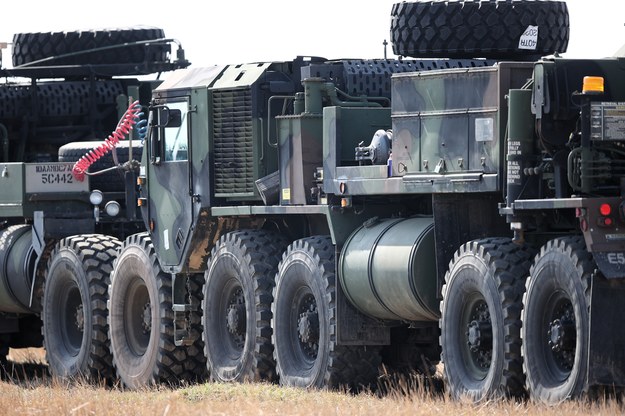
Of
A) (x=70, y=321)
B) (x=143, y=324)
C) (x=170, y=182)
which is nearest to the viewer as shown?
(x=170, y=182)

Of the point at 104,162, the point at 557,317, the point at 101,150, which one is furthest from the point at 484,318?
the point at 104,162

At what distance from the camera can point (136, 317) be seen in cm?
2064

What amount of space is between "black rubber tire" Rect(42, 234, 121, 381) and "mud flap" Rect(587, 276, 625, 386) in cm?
875

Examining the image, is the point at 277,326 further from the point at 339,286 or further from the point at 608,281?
the point at 608,281

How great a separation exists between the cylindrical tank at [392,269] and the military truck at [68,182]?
5.19m

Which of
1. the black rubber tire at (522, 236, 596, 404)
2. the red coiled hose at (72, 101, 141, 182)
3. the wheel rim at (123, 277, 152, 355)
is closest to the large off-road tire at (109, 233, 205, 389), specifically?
the wheel rim at (123, 277, 152, 355)

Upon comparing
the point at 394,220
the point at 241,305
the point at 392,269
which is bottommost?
the point at 241,305

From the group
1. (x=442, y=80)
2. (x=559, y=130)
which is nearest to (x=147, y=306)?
(x=442, y=80)

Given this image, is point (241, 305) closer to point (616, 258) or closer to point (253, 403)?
point (253, 403)

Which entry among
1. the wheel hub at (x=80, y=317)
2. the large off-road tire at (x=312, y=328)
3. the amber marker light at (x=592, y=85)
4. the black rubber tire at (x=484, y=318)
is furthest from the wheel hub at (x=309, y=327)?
the wheel hub at (x=80, y=317)

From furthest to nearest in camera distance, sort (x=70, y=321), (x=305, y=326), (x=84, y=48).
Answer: (x=84, y=48), (x=70, y=321), (x=305, y=326)

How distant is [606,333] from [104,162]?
10.4m

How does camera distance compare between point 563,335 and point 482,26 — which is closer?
point 563,335

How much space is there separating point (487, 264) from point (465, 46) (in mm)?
3949
